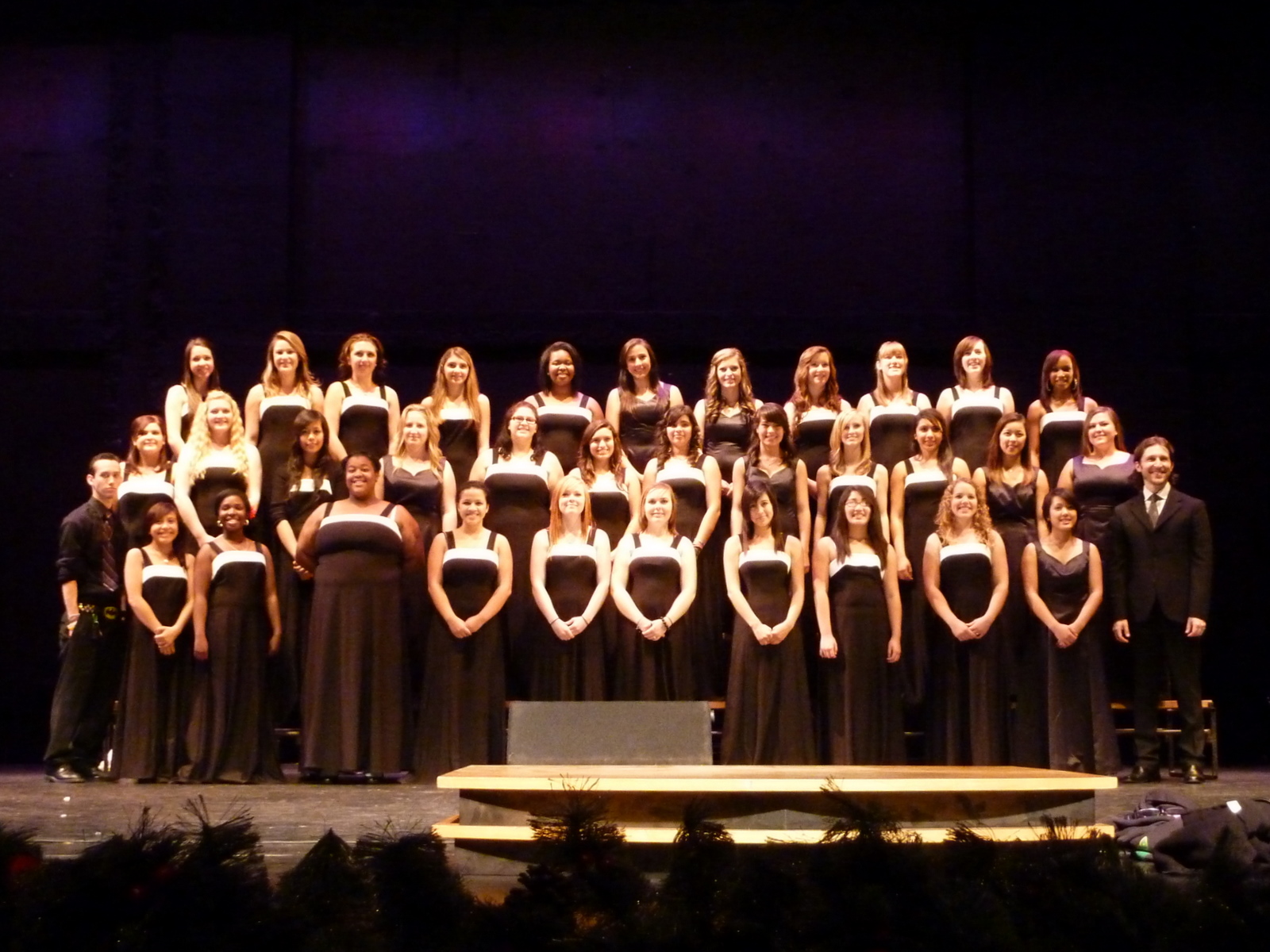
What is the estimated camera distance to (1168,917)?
158 cm

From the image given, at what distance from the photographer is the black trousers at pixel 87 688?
599cm

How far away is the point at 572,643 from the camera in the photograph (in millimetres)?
5984

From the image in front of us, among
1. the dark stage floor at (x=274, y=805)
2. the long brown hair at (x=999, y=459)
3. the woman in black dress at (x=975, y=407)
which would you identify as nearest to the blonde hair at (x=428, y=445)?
the dark stage floor at (x=274, y=805)

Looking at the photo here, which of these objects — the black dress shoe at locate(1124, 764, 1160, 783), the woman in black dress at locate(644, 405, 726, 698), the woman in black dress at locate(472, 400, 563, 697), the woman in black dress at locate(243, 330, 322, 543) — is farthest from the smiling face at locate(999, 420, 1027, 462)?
the woman in black dress at locate(243, 330, 322, 543)

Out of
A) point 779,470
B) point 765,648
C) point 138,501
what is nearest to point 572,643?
point 765,648

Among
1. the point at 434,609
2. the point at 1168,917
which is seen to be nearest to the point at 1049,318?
the point at 434,609

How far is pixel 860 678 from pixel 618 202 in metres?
3.31

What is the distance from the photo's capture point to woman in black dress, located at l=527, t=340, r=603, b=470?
6488mm

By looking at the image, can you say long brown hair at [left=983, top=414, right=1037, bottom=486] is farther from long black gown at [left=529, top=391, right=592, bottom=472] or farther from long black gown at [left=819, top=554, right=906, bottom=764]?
long black gown at [left=529, top=391, right=592, bottom=472]

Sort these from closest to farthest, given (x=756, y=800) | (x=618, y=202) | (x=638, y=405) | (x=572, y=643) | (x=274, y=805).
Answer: (x=756, y=800)
(x=274, y=805)
(x=572, y=643)
(x=638, y=405)
(x=618, y=202)

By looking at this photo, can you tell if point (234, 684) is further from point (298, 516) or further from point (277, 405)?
point (277, 405)

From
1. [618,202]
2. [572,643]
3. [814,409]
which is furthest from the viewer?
[618,202]

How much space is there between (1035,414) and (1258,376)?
6.36ft

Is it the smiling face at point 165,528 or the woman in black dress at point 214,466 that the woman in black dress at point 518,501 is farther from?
the smiling face at point 165,528
